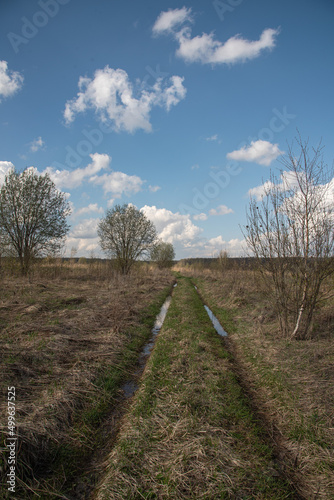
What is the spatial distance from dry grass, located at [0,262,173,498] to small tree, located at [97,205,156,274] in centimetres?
1585

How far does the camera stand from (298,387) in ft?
14.6

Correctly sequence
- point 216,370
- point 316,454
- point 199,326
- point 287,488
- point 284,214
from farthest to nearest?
point 199,326 → point 284,214 → point 216,370 → point 316,454 → point 287,488

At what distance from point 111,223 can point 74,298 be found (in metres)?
15.7

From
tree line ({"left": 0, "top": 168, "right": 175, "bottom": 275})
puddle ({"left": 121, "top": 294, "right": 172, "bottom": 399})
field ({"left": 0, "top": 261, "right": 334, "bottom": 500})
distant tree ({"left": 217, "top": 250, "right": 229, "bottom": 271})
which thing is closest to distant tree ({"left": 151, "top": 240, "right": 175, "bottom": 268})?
distant tree ({"left": 217, "top": 250, "right": 229, "bottom": 271})

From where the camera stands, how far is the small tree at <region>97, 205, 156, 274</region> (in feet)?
87.6

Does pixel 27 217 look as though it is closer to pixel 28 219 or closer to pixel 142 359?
pixel 28 219

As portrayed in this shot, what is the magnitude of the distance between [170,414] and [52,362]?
9.49ft

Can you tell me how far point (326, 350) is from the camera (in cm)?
562

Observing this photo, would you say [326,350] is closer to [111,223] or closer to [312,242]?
[312,242]

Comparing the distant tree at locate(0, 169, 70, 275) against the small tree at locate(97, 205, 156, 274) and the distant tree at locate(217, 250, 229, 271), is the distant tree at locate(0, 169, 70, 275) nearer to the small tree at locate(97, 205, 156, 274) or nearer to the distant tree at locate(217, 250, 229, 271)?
the small tree at locate(97, 205, 156, 274)

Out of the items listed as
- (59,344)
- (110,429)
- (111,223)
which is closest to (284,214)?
(110,429)

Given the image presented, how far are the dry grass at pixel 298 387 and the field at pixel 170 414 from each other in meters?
0.02

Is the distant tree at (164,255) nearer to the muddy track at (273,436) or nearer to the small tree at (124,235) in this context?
the small tree at (124,235)

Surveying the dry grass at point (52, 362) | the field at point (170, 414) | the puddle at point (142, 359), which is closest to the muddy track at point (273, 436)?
the field at point (170, 414)
